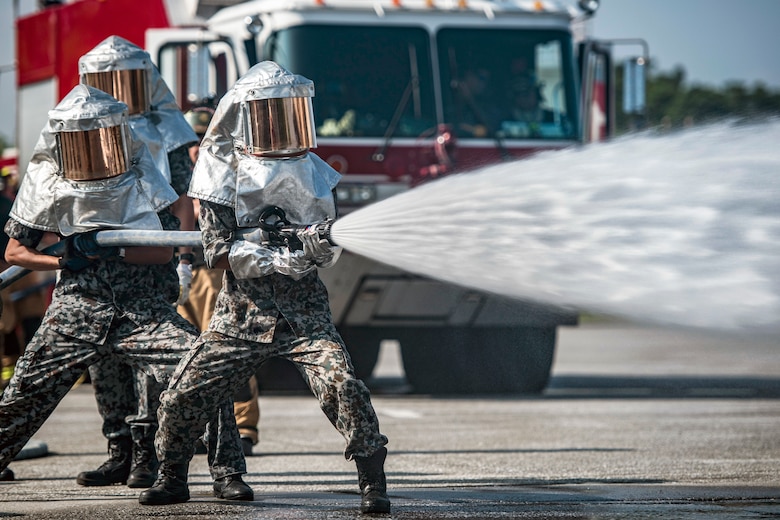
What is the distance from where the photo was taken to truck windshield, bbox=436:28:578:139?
1228cm

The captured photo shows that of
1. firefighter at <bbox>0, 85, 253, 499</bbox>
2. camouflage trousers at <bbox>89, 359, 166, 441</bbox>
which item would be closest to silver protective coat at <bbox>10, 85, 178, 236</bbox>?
firefighter at <bbox>0, 85, 253, 499</bbox>

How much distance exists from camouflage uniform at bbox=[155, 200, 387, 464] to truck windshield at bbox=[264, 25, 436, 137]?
18.9ft

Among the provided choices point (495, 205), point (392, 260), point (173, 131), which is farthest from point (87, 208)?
point (495, 205)

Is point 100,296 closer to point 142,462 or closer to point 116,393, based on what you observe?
point 116,393

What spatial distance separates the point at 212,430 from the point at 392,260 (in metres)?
1.50

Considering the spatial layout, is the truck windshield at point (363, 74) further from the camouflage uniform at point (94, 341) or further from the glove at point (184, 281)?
the camouflage uniform at point (94, 341)

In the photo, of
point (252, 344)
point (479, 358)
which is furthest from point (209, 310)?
→ point (479, 358)

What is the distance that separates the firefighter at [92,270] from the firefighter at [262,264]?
367mm

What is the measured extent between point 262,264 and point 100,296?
1.01 metres

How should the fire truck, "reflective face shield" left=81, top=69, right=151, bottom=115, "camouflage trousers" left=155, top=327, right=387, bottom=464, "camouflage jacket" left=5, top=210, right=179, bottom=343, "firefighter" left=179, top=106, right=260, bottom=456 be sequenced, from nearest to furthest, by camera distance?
1. "camouflage trousers" left=155, top=327, right=387, bottom=464
2. "camouflage jacket" left=5, top=210, right=179, bottom=343
3. "reflective face shield" left=81, top=69, right=151, bottom=115
4. "firefighter" left=179, top=106, right=260, bottom=456
5. the fire truck

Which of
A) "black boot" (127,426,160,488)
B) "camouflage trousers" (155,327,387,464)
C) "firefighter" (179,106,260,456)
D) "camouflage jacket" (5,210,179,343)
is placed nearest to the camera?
"camouflage trousers" (155,327,387,464)

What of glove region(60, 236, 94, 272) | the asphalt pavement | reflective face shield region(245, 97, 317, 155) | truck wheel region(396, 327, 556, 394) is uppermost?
reflective face shield region(245, 97, 317, 155)

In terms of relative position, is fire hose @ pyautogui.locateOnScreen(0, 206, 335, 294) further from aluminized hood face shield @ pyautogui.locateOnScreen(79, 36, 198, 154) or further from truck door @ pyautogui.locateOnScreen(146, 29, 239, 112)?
truck door @ pyautogui.locateOnScreen(146, 29, 239, 112)

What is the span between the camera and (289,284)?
6.12m
